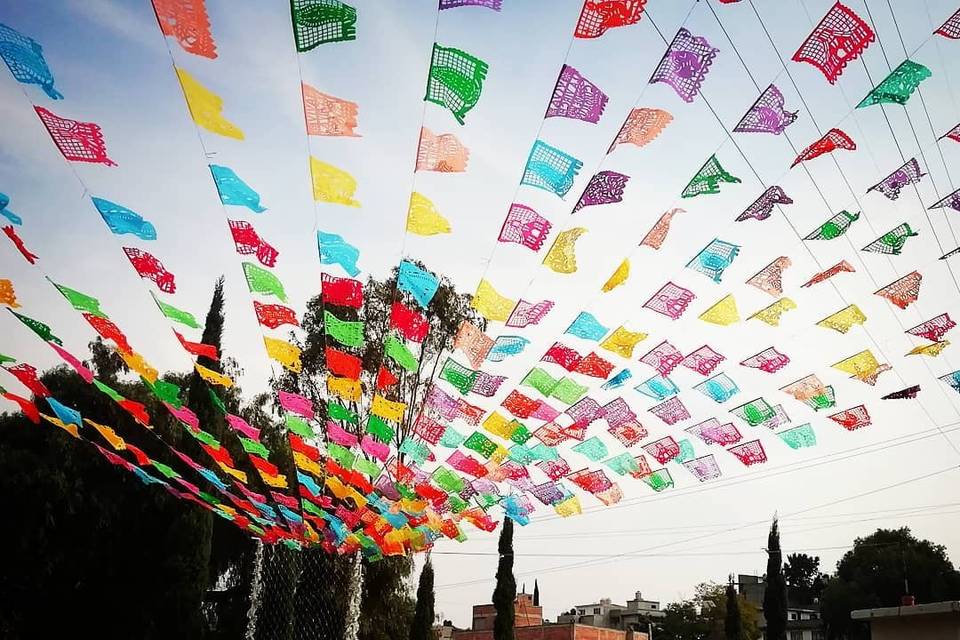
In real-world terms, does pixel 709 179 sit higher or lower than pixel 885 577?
higher

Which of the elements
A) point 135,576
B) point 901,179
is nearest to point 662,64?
point 901,179

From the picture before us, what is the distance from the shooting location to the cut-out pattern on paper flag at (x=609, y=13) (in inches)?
191

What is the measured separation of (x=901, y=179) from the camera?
6797mm

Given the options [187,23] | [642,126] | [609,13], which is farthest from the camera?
[642,126]

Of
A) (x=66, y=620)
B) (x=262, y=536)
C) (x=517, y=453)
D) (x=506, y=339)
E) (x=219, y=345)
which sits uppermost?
(x=219, y=345)

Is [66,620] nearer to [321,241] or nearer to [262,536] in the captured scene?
[262,536]

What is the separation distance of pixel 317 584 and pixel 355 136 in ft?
45.4

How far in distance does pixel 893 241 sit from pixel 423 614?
15356 mm

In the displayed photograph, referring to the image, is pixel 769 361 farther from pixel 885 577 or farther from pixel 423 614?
pixel 885 577

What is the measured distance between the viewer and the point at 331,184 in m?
5.96

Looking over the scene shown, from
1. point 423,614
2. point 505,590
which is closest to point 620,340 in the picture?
point 423,614

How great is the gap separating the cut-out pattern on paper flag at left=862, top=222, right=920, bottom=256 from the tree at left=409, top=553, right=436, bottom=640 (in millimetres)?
14848

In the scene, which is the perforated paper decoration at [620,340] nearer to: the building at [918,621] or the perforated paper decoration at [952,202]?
the perforated paper decoration at [952,202]

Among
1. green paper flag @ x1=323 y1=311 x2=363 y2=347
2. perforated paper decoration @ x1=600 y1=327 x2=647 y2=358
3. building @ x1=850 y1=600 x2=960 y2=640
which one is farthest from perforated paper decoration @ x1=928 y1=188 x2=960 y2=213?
building @ x1=850 y1=600 x2=960 y2=640
